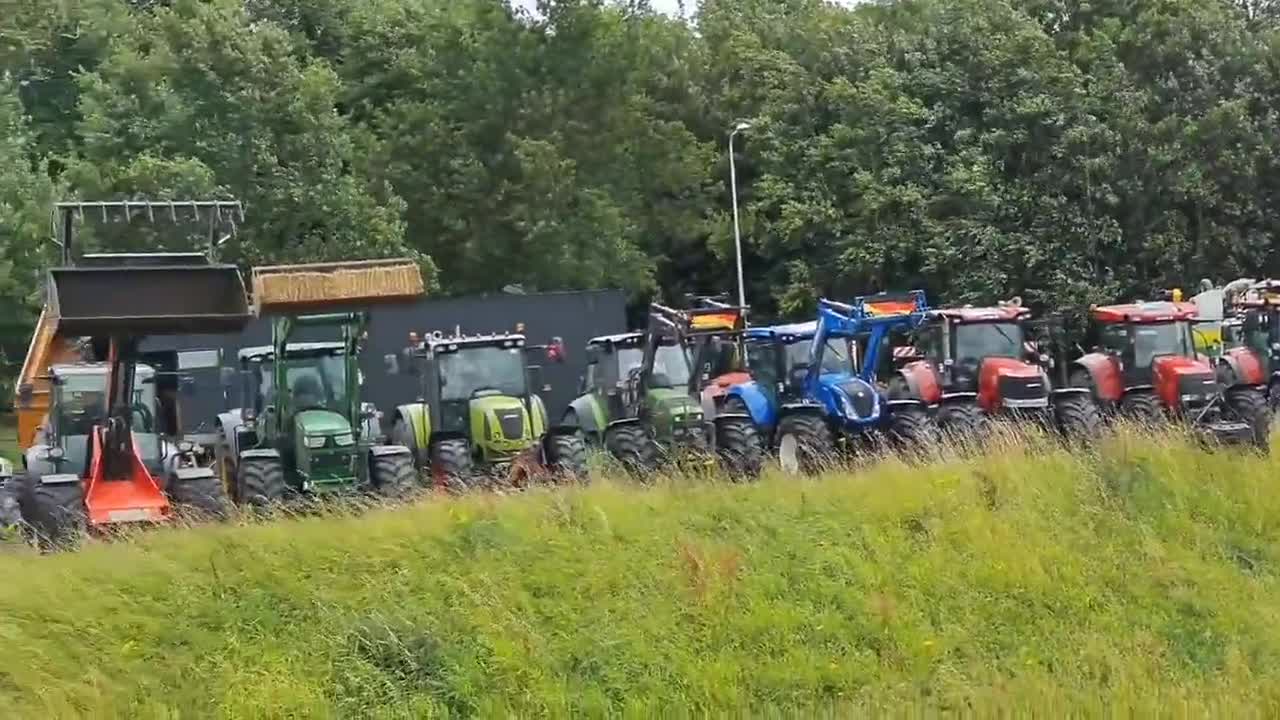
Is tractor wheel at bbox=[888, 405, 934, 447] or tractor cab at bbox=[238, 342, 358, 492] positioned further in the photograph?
tractor wheel at bbox=[888, 405, 934, 447]

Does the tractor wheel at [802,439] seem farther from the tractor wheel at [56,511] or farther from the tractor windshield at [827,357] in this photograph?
the tractor wheel at [56,511]

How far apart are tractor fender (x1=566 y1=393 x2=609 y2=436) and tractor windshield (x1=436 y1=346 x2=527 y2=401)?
1.89 metres

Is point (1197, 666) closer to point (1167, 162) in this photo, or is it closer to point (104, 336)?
point (104, 336)

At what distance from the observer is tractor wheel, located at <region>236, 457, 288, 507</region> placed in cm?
1627

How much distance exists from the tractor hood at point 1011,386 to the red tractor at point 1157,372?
1.13 metres

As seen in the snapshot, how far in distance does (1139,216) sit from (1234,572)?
2323 centimetres

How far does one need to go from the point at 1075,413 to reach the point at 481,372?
767 centimetres

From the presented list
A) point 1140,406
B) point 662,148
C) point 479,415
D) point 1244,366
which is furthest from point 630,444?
point 662,148

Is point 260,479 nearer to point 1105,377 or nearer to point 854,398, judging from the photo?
point 854,398

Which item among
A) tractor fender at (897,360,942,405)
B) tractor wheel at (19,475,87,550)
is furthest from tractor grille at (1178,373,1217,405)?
tractor wheel at (19,475,87,550)

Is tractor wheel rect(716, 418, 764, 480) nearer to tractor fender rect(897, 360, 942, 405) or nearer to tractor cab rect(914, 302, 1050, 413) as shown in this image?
tractor fender rect(897, 360, 942, 405)

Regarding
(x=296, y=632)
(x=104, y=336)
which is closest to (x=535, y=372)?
(x=104, y=336)

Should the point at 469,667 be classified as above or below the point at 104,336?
below

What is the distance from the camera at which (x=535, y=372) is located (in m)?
20.2
